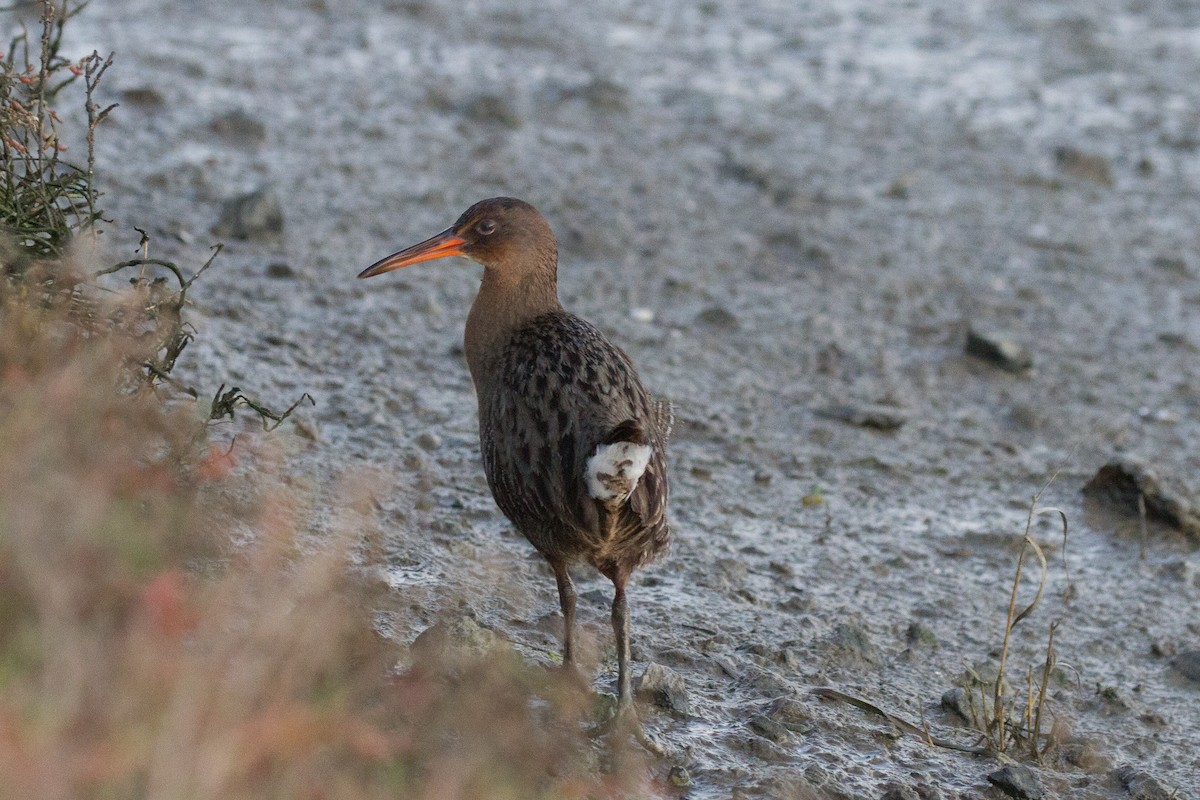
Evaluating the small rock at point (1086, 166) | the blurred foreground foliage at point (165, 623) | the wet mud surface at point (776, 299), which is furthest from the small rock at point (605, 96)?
the blurred foreground foliage at point (165, 623)

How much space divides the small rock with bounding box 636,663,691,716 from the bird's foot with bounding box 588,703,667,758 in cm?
14

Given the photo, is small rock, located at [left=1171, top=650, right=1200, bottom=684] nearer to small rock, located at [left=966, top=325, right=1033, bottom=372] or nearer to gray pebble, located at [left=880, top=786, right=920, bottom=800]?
gray pebble, located at [left=880, top=786, right=920, bottom=800]

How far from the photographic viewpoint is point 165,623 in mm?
2531

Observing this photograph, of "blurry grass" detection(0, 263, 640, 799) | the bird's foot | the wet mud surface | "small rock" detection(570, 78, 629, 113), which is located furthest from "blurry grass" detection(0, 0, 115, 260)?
"small rock" detection(570, 78, 629, 113)

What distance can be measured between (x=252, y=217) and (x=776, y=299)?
241cm

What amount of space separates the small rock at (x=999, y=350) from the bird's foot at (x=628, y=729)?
3463 millimetres

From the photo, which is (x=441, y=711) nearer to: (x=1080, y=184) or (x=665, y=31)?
(x=1080, y=184)

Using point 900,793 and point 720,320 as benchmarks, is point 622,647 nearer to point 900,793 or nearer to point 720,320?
point 900,793

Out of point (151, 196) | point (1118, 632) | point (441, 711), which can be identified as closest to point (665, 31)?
point (151, 196)

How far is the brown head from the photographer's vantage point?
492 centimetres

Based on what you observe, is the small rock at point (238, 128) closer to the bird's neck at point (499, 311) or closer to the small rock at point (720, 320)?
the small rock at point (720, 320)

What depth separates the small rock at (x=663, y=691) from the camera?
412cm

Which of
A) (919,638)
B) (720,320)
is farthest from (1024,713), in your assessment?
(720,320)

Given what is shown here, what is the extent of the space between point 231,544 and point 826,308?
3744 mm
